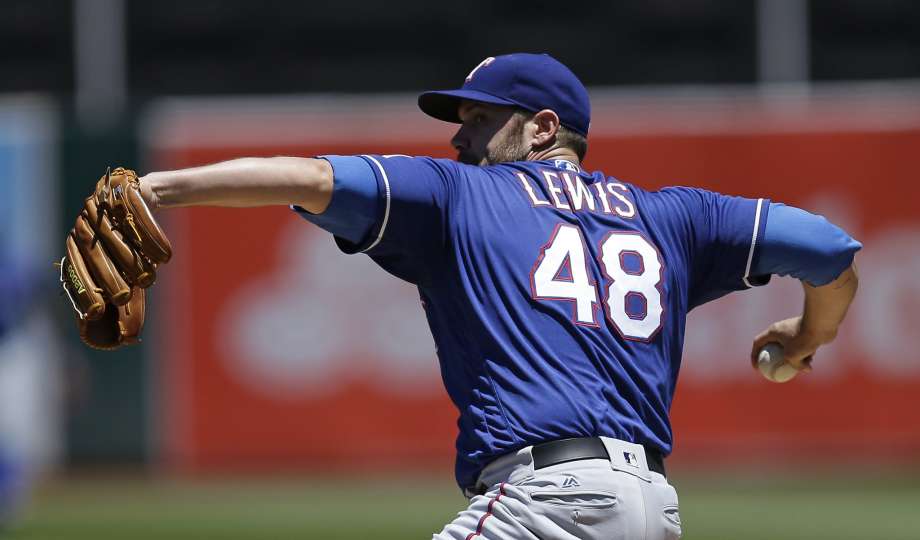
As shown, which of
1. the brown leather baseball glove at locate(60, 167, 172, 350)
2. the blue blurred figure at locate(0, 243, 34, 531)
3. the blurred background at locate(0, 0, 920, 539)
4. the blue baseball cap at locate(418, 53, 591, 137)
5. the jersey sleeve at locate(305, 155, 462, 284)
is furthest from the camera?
the blurred background at locate(0, 0, 920, 539)

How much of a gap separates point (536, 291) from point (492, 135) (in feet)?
1.47

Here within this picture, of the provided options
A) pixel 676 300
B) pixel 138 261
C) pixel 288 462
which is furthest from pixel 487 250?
pixel 288 462

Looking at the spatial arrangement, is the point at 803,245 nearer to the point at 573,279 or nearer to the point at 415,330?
the point at 573,279

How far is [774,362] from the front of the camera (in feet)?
12.0

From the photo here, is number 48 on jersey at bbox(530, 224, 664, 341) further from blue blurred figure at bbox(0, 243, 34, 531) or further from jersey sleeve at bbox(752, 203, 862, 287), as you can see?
blue blurred figure at bbox(0, 243, 34, 531)

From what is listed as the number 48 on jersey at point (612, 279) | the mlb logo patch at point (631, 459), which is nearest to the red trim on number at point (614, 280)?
the number 48 on jersey at point (612, 279)

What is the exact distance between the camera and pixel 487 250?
9.85 feet

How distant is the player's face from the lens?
3250 millimetres

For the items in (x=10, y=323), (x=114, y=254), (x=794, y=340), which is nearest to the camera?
(x=114, y=254)

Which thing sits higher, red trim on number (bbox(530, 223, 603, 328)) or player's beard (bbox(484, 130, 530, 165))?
player's beard (bbox(484, 130, 530, 165))

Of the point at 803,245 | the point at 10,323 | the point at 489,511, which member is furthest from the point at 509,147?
the point at 10,323

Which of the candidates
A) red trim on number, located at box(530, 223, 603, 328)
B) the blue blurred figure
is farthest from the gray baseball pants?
the blue blurred figure

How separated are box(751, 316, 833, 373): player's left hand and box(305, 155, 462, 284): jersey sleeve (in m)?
1.00

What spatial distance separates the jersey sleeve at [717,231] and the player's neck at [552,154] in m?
0.23
